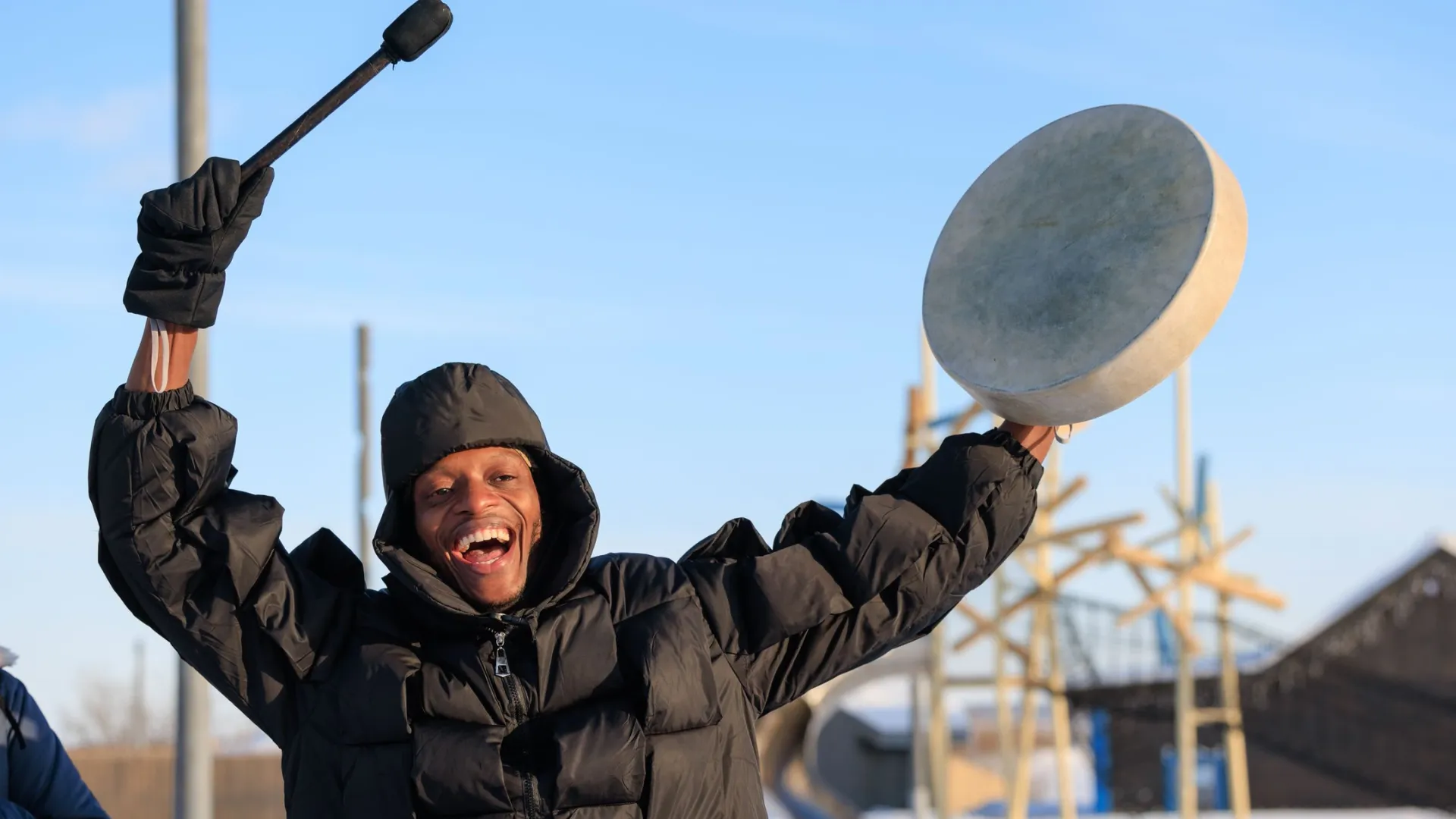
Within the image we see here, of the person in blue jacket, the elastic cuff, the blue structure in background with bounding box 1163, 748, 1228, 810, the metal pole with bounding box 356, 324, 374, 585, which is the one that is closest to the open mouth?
the elastic cuff

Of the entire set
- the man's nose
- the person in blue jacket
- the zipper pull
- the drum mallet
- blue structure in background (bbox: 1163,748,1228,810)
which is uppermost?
the drum mallet

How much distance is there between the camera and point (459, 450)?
11.1ft

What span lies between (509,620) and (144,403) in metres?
0.75

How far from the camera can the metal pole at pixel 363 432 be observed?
15.7m

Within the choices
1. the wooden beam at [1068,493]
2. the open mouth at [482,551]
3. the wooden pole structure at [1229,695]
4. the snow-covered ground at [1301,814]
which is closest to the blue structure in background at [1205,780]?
the snow-covered ground at [1301,814]

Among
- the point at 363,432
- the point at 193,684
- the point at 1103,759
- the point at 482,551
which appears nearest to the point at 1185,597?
the point at 363,432

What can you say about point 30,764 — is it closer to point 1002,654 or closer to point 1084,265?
point 1084,265

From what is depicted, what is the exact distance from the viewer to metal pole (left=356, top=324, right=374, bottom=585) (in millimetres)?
15680

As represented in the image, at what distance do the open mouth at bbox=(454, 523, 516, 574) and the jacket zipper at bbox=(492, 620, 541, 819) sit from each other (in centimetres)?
12

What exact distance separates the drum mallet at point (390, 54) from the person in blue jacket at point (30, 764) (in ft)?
4.92

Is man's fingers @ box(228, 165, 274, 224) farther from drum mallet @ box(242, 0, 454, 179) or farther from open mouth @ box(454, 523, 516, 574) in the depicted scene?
open mouth @ box(454, 523, 516, 574)

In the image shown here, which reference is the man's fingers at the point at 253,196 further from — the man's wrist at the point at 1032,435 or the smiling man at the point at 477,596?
the man's wrist at the point at 1032,435

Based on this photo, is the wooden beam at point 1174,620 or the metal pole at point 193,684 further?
the wooden beam at point 1174,620

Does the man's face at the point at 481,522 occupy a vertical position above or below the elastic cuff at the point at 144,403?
below
